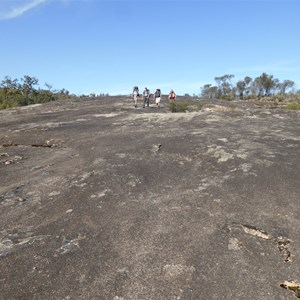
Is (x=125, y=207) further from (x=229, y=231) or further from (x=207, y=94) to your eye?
(x=207, y=94)

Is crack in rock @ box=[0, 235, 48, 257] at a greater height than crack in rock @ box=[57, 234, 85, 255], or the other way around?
crack in rock @ box=[57, 234, 85, 255]

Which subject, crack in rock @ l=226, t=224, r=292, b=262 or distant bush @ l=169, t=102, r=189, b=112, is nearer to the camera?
crack in rock @ l=226, t=224, r=292, b=262

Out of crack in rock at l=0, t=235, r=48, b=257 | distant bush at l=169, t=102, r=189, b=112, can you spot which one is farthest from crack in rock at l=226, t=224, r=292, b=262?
distant bush at l=169, t=102, r=189, b=112

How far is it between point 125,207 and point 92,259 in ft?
7.45

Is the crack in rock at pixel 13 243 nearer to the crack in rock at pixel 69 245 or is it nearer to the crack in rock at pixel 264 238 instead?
the crack in rock at pixel 69 245

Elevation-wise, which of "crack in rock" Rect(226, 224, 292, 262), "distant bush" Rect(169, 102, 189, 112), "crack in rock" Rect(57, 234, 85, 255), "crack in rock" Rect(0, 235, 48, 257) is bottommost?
"crack in rock" Rect(0, 235, 48, 257)

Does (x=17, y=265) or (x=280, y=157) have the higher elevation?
(x=280, y=157)

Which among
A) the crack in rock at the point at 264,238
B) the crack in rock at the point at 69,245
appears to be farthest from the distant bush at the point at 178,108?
the crack in rock at the point at 69,245

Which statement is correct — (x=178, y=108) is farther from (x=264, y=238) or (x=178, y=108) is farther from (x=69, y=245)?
(x=69, y=245)

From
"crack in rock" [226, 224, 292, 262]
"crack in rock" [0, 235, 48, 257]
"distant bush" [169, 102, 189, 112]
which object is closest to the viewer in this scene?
"crack in rock" [226, 224, 292, 262]

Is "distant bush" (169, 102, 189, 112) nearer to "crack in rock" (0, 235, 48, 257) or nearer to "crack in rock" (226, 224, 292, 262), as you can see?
"crack in rock" (226, 224, 292, 262)

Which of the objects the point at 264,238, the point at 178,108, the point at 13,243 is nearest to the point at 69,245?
the point at 13,243

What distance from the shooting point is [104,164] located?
13.0 m

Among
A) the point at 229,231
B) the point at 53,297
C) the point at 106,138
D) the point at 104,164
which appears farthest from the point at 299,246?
the point at 106,138
